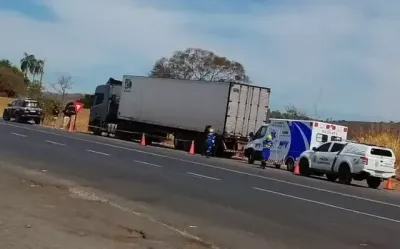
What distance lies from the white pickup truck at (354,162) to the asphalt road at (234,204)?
6.41 meters

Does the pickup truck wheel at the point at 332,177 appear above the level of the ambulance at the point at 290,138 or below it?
below

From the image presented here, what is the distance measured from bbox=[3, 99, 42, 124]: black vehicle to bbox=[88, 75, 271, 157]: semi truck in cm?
908

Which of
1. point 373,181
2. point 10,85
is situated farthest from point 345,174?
→ point 10,85

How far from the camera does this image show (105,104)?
50031 mm

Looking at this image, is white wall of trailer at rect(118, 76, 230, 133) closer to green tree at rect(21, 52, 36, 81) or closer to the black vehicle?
the black vehicle

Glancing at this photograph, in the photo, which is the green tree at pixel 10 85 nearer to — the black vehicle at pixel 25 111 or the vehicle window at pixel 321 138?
the black vehicle at pixel 25 111

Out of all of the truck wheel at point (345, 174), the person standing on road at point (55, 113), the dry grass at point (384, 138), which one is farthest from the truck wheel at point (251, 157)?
the person standing on road at point (55, 113)

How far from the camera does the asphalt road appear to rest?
11164 mm

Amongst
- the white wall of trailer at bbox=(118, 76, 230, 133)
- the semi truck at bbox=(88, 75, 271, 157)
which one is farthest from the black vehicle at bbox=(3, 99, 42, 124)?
the white wall of trailer at bbox=(118, 76, 230, 133)

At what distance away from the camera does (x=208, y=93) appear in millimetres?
40531

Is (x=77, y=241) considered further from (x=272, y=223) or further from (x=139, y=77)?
(x=139, y=77)

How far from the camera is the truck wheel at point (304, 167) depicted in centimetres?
3111

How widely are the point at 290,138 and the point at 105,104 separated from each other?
19.6 metres

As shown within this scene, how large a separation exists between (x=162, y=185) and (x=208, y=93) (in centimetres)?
2314
